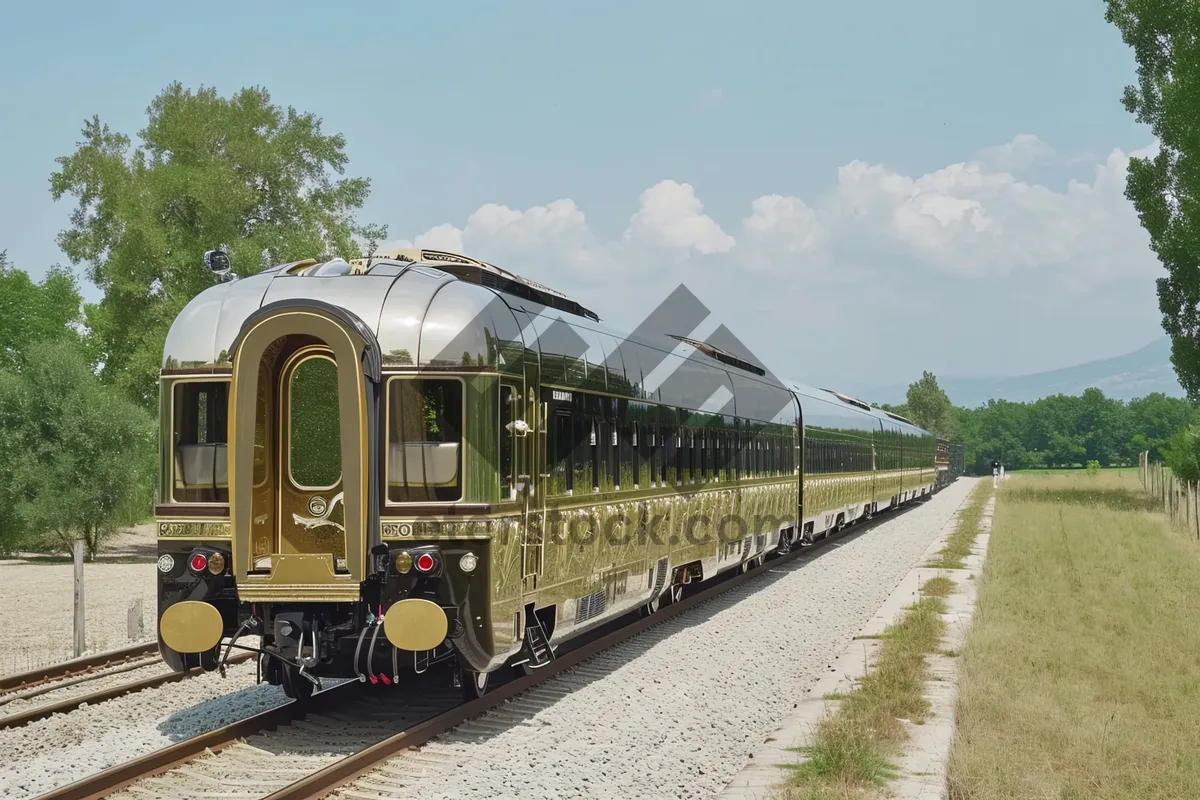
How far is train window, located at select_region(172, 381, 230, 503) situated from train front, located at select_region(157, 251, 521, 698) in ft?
0.03

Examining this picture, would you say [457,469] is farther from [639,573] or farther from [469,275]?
[639,573]

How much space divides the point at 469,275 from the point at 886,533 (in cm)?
2477

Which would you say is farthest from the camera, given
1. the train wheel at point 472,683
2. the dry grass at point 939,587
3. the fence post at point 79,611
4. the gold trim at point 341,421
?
the dry grass at point 939,587

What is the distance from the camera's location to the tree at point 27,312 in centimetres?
5950

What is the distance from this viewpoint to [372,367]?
8383 millimetres

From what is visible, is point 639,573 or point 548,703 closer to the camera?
point 548,703

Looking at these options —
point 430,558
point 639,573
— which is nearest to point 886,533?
point 639,573

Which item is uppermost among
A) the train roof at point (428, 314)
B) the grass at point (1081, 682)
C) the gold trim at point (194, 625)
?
the train roof at point (428, 314)

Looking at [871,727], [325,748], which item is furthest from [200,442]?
[871,727]

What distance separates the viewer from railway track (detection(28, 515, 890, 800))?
284 inches

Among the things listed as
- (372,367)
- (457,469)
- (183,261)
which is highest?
(183,261)

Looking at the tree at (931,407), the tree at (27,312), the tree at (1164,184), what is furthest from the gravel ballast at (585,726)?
the tree at (931,407)

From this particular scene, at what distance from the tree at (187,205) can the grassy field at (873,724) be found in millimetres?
19136

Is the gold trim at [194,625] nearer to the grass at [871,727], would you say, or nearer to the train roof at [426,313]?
the train roof at [426,313]
